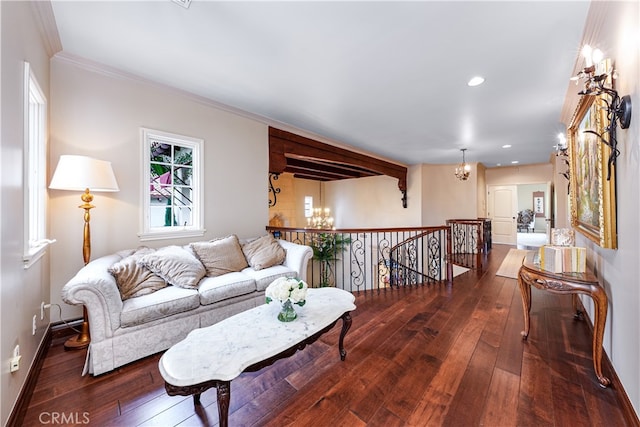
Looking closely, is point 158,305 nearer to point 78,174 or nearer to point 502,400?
point 78,174

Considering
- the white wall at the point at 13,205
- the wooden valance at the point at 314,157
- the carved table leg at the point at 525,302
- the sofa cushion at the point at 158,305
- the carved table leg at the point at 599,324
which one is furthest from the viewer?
the wooden valance at the point at 314,157

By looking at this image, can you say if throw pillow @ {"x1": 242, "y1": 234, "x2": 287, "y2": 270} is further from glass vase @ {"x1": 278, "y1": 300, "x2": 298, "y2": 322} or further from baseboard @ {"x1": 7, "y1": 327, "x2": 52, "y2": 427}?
baseboard @ {"x1": 7, "y1": 327, "x2": 52, "y2": 427}

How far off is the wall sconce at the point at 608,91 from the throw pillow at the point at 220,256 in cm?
309

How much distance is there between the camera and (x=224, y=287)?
2.47 metres

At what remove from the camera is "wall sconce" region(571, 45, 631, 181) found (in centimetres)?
138

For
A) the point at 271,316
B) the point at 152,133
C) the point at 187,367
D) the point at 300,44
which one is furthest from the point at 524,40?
the point at 152,133

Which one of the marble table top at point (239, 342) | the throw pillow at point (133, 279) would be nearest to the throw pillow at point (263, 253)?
the throw pillow at point (133, 279)

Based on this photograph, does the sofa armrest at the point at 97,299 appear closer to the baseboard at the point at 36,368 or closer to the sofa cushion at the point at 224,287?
the baseboard at the point at 36,368

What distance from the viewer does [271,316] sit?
1802 mm

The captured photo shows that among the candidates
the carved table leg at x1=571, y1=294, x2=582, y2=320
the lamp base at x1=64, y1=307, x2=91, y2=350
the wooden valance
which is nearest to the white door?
the wooden valance

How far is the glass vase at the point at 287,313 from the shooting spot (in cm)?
173

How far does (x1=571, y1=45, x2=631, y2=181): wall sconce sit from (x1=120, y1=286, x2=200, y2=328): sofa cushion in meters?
3.03

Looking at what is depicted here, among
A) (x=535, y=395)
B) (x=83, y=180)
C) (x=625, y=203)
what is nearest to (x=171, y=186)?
(x=83, y=180)

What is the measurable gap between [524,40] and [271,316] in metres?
2.94
